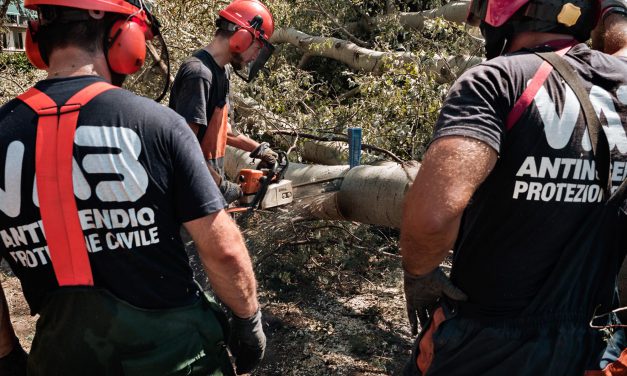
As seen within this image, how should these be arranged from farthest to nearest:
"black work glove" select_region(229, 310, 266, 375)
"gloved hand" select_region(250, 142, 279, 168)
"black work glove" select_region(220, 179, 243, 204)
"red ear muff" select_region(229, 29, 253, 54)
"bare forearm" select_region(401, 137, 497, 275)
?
1. "gloved hand" select_region(250, 142, 279, 168)
2. "red ear muff" select_region(229, 29, 253, 54)
3. "black work glove" select_region(220, 179, 243, 204)
4. "black work glove" select_region(229, 310, 266, 375)
5. "bare forearm" select_region(401, 137, 497, 275)

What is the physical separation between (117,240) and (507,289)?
1127 millimetres

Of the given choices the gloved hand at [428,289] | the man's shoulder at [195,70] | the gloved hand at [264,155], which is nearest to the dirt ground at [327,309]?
the gloved hand at [264,155]

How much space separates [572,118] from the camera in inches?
58.5

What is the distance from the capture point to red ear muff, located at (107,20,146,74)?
5.56 ft

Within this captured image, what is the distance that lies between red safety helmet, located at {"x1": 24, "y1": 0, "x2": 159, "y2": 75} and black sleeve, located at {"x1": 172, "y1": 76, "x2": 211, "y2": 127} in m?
1.50

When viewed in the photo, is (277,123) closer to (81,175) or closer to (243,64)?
(243,64)

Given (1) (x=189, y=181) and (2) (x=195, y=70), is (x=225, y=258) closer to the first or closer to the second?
(1) (x=189, y=181)

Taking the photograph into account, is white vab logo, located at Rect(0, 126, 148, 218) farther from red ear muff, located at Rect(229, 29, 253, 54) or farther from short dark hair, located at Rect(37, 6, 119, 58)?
red ear muff, located at Rect(229, 29, 253, 54)

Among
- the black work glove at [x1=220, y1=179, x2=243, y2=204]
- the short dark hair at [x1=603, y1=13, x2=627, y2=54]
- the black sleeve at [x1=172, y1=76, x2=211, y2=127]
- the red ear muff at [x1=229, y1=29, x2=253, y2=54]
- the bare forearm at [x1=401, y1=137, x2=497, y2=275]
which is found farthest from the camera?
the red ear muff at [x1=229, y1=29, x2=253, y2=54]

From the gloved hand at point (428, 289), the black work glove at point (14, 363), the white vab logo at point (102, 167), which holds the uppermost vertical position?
the white vab logo at point (102, 167)

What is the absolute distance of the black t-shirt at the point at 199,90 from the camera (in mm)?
3350

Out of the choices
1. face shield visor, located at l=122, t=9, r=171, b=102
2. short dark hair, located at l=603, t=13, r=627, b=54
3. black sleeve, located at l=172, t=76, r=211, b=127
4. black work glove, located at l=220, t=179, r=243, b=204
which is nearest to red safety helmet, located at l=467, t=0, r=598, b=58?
short dark hair, located at l=603, t=13, r=627, b=54

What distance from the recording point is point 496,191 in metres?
1.56

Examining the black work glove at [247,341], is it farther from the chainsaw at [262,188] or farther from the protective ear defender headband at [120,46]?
the chainsaw at [262,188]
